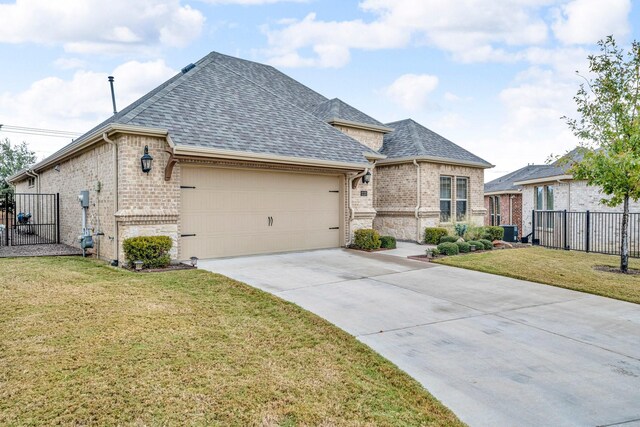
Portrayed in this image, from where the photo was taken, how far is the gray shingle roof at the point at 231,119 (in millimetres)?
9760

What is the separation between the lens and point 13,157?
113 ft

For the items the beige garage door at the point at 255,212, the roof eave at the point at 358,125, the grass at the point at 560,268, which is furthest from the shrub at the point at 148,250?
the roof eave at the point at 358,125

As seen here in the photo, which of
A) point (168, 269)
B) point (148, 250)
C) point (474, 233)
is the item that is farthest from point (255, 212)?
point (474, 233)

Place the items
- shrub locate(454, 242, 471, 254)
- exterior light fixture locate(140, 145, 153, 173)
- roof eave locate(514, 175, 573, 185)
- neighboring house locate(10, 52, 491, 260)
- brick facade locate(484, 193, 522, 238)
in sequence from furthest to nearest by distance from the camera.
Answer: brick facade locate(484, 193, 522, 238), roof eave locate(514, 175, 573, 185), shrub locate(454, 242, 471, 254), neighboring house locate(10, 52, 491, 260), exterior light fixture locate(140, 145, 153, 173)

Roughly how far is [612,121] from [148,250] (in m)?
12.0

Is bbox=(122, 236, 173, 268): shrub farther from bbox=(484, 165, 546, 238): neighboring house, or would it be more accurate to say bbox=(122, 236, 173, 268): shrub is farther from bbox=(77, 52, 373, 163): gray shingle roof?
bbox=(484, 165, 546, 238): neighboring house

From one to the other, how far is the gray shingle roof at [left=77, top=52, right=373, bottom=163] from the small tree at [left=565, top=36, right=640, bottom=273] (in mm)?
6239

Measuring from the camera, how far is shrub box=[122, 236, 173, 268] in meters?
8.78

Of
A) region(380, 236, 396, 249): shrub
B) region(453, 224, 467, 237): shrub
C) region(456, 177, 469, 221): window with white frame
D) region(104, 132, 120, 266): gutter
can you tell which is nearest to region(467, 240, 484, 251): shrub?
region(453, 224, 467, 237): shrub

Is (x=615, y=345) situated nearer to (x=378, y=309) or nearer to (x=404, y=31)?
(x=378, y=309)

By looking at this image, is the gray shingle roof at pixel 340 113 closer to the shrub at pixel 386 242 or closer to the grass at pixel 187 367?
the shrub at pixel 386 242

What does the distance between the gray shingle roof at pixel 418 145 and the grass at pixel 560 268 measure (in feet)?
16.7

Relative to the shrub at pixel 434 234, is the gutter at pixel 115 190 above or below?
above

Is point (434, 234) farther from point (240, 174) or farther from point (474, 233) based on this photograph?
point (240, 174)
